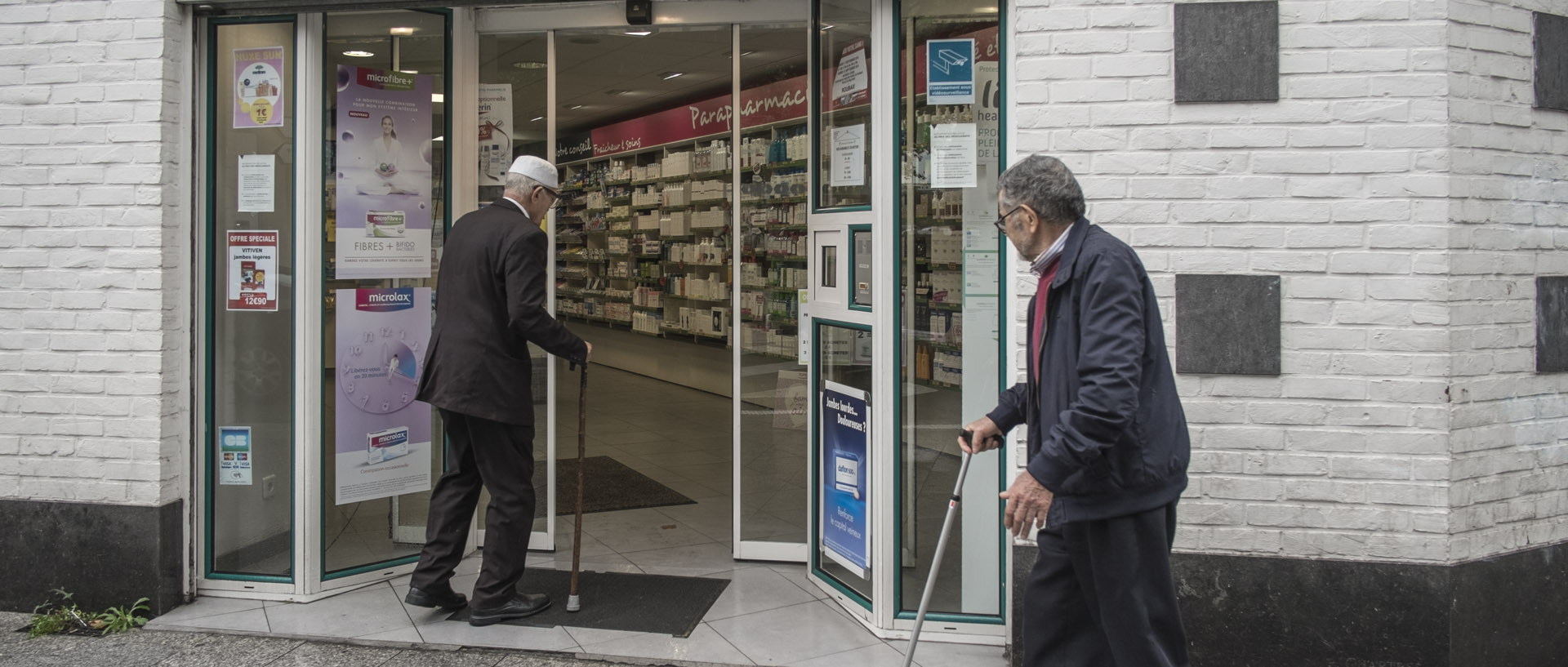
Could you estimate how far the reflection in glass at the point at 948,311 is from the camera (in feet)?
14.2

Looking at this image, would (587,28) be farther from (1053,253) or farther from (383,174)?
(1053,253)

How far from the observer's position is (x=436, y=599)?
4617 mm

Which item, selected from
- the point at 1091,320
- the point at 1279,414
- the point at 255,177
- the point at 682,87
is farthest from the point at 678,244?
the point at 1091,320

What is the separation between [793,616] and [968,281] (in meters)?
1.55

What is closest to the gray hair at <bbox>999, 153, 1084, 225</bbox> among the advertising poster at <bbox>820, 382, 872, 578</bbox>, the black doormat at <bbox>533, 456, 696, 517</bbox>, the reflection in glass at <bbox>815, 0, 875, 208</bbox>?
the reflection in glass at <bbox>815, 0, 875, 208</bbox>

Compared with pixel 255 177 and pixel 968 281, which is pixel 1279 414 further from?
pixel 255 177

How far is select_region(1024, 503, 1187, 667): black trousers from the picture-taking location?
9.24 feet

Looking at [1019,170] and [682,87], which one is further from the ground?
[682,87]

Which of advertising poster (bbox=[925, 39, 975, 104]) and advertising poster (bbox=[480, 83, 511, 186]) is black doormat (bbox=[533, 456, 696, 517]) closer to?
advertising poster (bbox=[480, 83, 511, 186])

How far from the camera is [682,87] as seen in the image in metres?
13.1

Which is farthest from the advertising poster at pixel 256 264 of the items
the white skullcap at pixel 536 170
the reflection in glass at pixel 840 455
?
the reflection in glass at pixel 840 455

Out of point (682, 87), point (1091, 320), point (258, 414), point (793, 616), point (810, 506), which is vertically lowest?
point (793, 616)

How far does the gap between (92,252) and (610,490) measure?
10.8 feet

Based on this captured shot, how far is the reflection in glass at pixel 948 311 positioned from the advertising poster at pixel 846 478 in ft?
0.54
